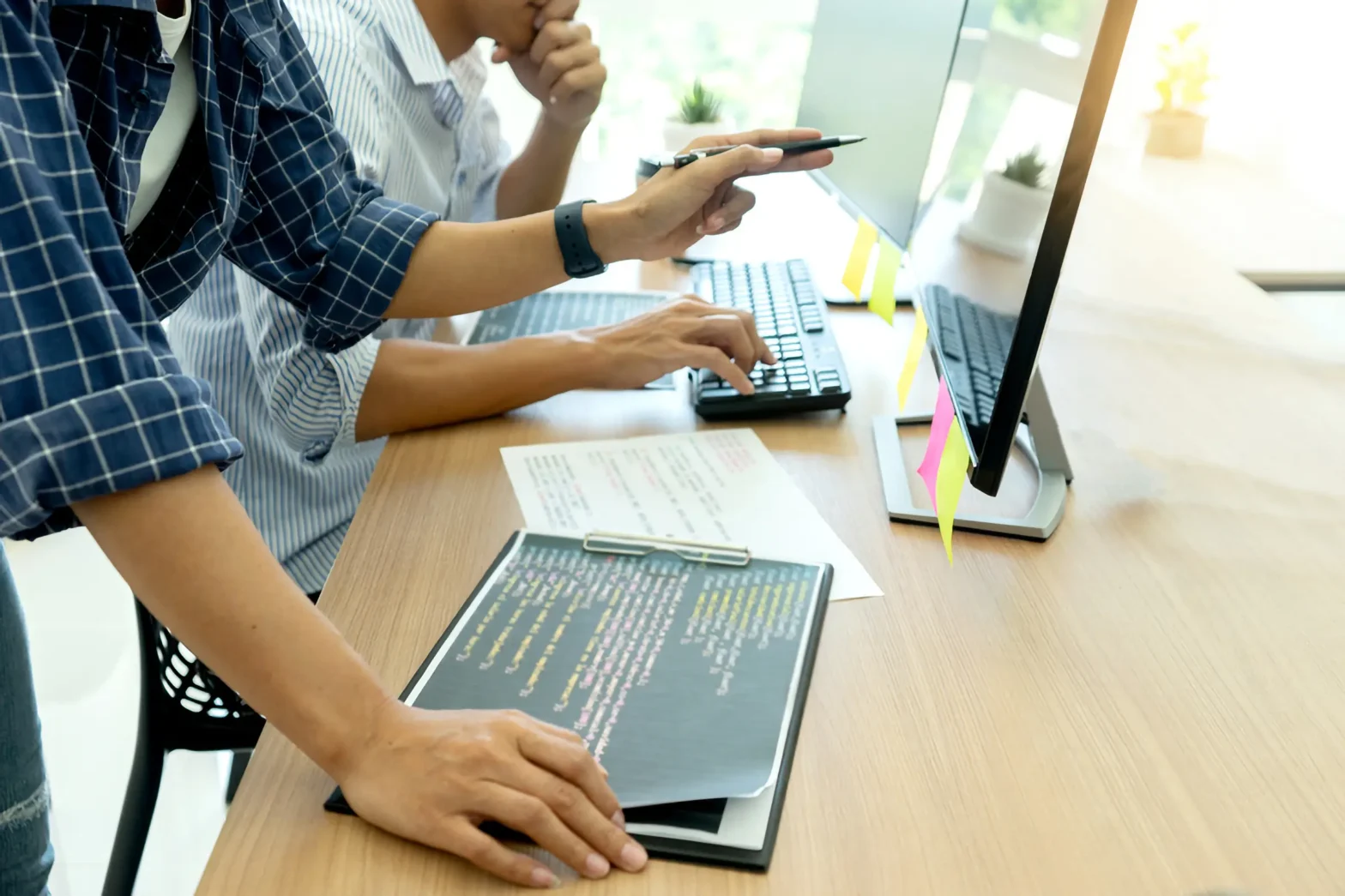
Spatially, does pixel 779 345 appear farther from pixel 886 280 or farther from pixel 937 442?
pixel 937 442

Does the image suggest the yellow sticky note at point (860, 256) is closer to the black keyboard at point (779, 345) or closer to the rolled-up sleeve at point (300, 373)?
the black keyboard at point (779, 345)

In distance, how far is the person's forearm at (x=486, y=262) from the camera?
0.94 m

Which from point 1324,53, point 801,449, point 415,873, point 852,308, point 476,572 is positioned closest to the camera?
point 415,873

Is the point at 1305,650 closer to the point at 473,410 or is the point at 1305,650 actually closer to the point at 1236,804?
the point at 1236,804

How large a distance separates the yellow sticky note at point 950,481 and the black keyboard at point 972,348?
0.07 ft

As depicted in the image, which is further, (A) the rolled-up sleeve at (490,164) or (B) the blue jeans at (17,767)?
(A) the rolled-up sleeve at (490,164)

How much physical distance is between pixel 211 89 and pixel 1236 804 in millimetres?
758

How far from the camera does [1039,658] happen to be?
683mm

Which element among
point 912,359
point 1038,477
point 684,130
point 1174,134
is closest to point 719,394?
point 912,359

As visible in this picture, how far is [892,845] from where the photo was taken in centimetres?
54

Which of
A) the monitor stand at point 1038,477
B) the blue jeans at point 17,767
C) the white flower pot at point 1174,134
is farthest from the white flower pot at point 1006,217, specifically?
the white flower pot at point 1174,134

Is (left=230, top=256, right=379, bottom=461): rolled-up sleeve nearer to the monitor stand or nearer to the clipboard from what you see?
the clipboard

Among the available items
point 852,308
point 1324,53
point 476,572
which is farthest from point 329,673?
point 1324,53

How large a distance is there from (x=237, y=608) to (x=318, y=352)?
1.54 ft
